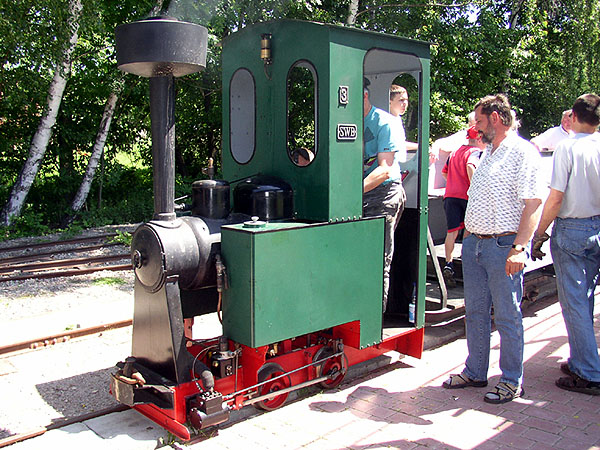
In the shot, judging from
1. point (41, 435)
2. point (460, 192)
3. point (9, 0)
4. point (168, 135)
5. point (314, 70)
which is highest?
point (9, 0)

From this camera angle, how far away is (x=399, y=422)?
3.96 meters

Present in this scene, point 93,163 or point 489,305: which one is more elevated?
point 93,163


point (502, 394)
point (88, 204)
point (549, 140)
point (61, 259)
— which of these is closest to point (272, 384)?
point (502, 394)

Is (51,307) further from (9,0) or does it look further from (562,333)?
(9,0)

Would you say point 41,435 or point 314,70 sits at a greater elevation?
point 314,70

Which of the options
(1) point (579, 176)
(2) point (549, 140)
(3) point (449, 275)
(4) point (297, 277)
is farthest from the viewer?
(2) point (549, 140)

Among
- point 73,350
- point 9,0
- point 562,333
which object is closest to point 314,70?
point 73,350

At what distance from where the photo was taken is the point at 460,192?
21.2 ft

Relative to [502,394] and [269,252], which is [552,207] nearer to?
[502,394]

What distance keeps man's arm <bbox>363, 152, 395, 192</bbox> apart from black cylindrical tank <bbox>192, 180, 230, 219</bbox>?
1.08 metres

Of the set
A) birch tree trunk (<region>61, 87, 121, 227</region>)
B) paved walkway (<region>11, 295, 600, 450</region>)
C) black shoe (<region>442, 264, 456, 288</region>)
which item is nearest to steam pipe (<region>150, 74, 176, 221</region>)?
paved walkway (<region>11, 295, 600, 450</region>)

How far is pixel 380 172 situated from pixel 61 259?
6911mm

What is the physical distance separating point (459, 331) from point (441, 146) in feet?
7.59

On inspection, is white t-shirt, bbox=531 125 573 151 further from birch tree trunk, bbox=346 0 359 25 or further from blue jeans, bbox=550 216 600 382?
birch tree trunk, bbox=346 0 359 25
